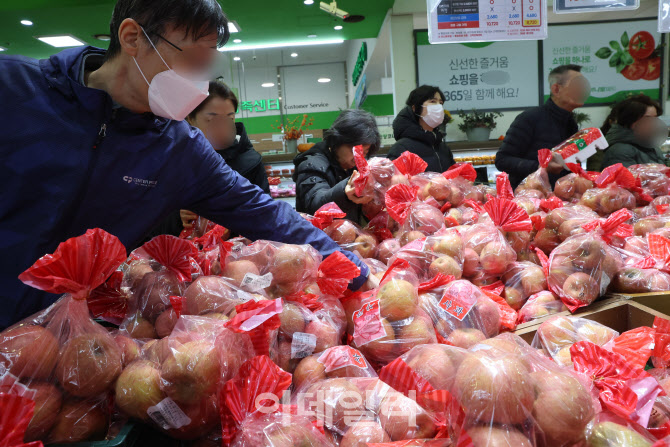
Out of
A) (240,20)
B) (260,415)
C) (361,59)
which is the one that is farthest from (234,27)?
(260,415)

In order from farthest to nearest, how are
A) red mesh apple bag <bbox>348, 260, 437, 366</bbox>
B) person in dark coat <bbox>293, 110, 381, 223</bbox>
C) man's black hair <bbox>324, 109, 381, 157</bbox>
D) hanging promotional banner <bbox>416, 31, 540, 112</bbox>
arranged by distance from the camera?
1. hanging promotional banner <bbox>416, 31, 540, 112</bbox>
2. man's black hair <bbox>324, 109, 381, 157</bbox>
3. person in dark coat <bbox>293, 110, 381, 223</bbox>
4. red mesh apple bag <bbox>348, 260, 437, 366</bbox>

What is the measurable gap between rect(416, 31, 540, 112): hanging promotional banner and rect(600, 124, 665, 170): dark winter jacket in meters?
3.29

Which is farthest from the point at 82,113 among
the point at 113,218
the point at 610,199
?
the point at 610,199

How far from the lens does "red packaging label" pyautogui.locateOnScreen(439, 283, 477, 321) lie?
131cm

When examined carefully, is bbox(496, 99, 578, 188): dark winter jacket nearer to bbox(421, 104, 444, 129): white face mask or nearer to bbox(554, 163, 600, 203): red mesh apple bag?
bbox(421, 104, 444, 129): white face mask

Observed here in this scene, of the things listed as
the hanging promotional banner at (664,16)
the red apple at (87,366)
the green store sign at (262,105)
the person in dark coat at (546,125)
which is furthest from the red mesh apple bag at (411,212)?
the green store sign at (262,105)

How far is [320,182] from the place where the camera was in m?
2.49

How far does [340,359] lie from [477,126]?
5868mm

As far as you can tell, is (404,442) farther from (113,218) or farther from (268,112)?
(268,112)

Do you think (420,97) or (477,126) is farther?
(477,126)

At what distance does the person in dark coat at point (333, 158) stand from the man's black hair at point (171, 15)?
113cm

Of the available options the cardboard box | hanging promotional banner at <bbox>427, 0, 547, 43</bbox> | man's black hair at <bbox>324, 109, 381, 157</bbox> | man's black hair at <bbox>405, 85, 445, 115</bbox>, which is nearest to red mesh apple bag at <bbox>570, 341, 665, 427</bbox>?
the cardboard box

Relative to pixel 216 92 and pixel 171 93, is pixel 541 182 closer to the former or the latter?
pixel 216 92

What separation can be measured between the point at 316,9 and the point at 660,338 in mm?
6211
